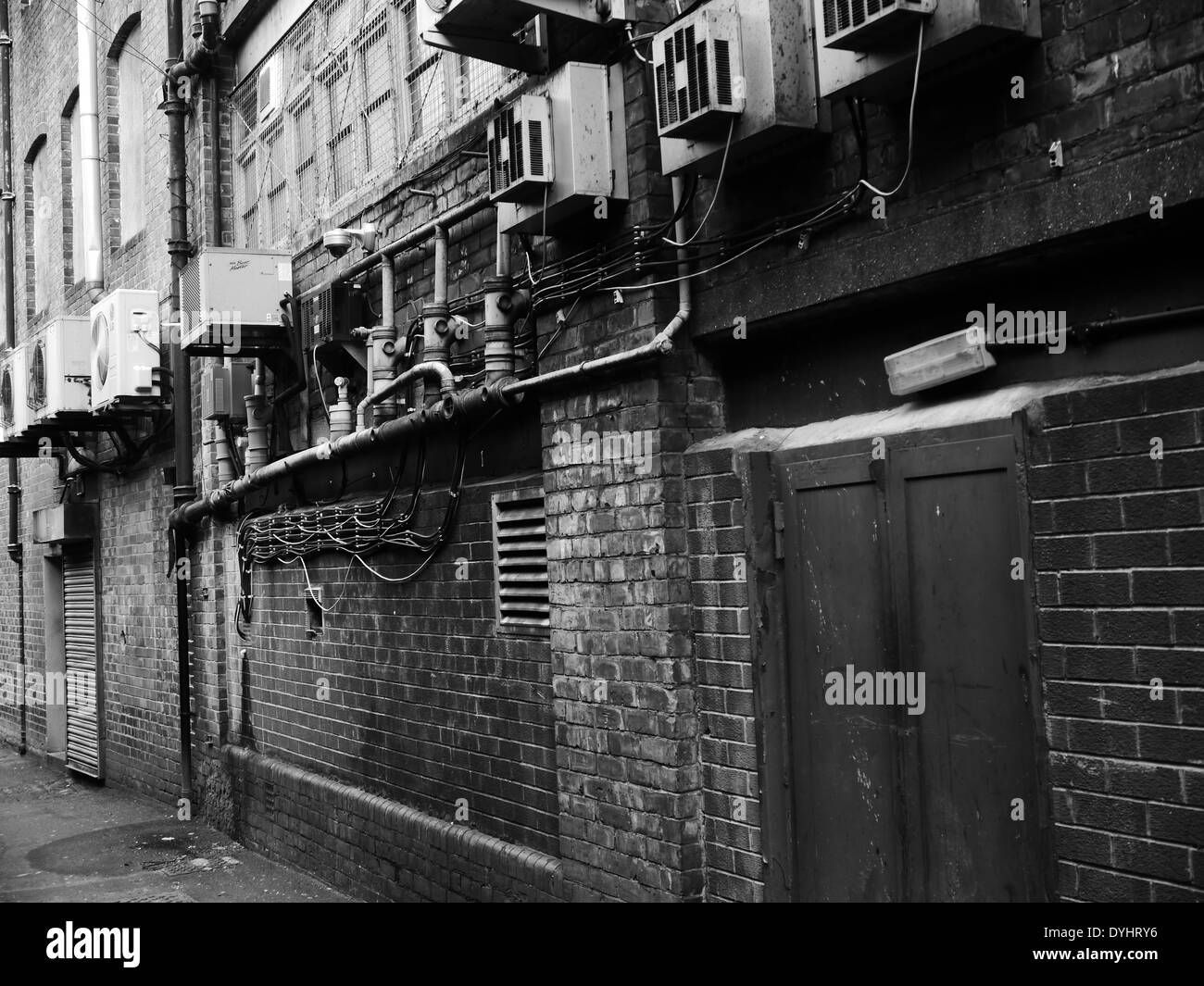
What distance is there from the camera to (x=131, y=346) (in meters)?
11.2

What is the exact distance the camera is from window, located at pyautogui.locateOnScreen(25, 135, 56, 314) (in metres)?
15.2

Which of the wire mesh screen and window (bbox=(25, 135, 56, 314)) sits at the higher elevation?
window (bbox=(25, 135, 56, 314))

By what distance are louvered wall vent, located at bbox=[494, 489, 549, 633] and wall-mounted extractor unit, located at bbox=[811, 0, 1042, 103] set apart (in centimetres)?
271

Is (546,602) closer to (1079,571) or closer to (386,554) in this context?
(386,554)

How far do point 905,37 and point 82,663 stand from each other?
12.7 meters

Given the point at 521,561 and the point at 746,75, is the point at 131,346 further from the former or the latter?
the point at 746,75

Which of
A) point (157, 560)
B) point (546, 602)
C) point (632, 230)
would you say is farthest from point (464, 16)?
point (157, 560)

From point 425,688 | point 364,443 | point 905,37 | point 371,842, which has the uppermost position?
point 905,37

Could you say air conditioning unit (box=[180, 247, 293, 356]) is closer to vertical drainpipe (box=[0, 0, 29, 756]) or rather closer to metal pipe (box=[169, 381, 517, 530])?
metal pipe (box=[169, 381, 517, 530])

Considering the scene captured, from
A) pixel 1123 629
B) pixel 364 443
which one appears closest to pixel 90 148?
pixel 364 443

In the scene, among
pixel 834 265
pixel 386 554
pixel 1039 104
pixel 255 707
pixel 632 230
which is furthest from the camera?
pixel 255 707

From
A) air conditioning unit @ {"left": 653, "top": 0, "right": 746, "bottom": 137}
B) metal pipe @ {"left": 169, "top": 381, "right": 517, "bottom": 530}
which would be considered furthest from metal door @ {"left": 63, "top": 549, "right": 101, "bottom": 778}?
air conditioning unit @ {"left": 653, "top": 0, "right": 746, "bottom": 137}

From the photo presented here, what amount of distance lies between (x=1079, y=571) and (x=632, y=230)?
2.44 metres

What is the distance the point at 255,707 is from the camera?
32.0 ft
